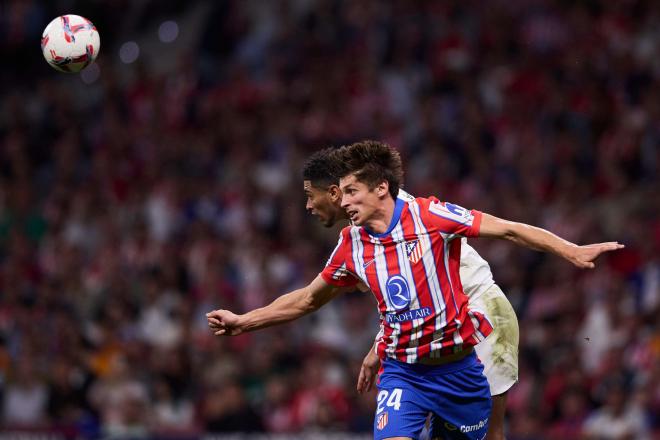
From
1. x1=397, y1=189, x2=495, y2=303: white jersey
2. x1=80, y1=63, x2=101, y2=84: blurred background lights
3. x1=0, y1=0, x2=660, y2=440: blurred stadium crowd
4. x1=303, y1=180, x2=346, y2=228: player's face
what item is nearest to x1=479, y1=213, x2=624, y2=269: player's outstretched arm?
x1=397, y1=189, x2=495, y2=303: white jersey

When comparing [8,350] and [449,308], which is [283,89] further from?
[449,308]

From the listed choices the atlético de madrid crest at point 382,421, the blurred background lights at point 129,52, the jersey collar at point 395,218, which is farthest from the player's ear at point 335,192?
the blurred background lights at point 129,52

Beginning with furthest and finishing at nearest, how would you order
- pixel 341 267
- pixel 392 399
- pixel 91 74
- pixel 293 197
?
pixel 91 74
pixel 293 197
pixel 341 267
pixel 392 399

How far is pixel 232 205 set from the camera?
15.6 metres

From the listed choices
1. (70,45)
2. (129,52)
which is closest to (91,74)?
(129,52)

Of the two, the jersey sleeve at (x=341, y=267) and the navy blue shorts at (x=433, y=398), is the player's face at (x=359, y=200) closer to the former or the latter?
the jersey sleeve at (x=341, y=267)

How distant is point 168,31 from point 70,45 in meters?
11.2

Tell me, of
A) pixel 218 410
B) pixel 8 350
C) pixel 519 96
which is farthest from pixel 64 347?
pixel 519 96

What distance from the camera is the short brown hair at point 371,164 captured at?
6969mm

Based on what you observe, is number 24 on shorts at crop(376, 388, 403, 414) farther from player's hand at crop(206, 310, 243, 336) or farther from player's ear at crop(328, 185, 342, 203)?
player's ear at crop(328, 185, 342, 203)

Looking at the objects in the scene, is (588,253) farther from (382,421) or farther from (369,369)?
(369,369)

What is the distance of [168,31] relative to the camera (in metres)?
20.0

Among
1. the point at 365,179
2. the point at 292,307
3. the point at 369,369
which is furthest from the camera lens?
the point at 369,369

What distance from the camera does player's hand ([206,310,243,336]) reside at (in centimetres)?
702
